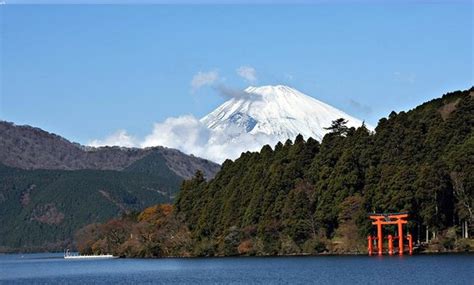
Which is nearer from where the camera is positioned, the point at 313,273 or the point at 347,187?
the point at 313,273

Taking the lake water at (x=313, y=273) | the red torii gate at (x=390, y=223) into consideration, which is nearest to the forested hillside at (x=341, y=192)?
the red torii gate at (x=390, y=223)

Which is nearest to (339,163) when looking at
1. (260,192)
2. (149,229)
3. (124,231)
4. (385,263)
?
(260,192)

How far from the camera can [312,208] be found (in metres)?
82.9

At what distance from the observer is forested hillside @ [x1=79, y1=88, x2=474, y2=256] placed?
237 ft

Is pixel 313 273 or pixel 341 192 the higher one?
pixel 341 192

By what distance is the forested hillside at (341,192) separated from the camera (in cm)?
7225

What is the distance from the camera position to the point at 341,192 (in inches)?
3132

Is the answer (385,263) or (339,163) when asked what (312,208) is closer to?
(339,163)

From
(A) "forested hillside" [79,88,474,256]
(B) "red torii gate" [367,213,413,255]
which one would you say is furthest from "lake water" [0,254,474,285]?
(A) "forested hillside" [79,88,474,256]

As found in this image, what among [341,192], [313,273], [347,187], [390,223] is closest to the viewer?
[313,273]

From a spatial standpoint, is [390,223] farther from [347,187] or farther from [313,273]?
[313,273]

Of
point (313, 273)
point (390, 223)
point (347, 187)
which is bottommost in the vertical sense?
point (313, 273)

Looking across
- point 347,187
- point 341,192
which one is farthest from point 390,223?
point 347,187

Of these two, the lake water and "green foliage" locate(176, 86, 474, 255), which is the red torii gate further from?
the lake water
